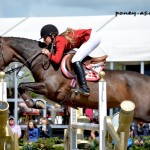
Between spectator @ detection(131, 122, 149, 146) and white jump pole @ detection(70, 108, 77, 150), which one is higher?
white jump pole @ detection(70, 108, 77, 150)

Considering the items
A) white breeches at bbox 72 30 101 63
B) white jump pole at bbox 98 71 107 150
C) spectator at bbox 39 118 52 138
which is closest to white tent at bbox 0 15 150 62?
spectator at bbox 39 118 52 138

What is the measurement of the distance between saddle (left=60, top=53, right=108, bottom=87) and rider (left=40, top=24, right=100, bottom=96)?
9cm

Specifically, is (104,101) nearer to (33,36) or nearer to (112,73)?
(112,73)

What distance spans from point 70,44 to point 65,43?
0.11 meters

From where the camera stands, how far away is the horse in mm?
7039

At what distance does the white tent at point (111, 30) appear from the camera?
→ 39.5 feet

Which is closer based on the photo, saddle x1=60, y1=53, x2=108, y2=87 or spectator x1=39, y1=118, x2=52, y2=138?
saddle x1=60, y1=53, x2=108, y2=87

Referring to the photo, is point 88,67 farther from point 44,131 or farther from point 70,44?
point 44,131

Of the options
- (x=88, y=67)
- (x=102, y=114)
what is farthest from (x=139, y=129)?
(x=102, y=114)

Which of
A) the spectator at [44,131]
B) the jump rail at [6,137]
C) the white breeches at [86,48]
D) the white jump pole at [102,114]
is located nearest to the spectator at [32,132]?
the spectator at [44,131]

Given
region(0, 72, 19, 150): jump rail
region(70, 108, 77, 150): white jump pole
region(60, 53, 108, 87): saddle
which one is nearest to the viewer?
region(0, 72, 19, 150): jump rail

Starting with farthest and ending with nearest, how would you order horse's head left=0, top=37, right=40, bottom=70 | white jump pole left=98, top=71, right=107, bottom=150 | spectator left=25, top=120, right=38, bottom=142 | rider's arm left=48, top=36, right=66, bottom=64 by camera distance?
spectator left=25, top=120, right=38, bottom=142 → horse's head left=0, top=37, right=40, bottom=70 → rider's arm left=48, top=36, right=66, bottom=64 → white jump pole left=98, top=71, right=107, bottom=150

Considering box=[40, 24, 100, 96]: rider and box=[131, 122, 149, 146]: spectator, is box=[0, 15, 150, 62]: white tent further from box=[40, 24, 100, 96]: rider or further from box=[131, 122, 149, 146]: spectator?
box=[40, 24, 100, 96]: rider

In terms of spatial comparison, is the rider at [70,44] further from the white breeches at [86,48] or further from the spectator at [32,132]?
the spectator at [32,132]
